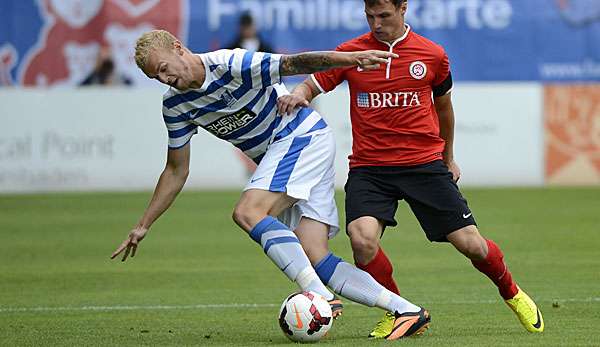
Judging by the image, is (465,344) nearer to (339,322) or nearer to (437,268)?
(339,322)

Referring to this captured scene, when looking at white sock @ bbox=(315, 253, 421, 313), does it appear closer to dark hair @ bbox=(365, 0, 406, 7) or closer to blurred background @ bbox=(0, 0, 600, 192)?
dark hair @ bbox=(365, 0, 406, 7)

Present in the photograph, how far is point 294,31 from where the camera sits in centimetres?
2352

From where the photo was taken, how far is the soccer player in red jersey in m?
7.89

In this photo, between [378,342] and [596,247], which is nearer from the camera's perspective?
[378,342]

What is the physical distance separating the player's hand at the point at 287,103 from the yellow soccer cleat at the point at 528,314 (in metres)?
1.70

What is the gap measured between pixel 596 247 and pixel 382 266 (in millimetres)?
5698

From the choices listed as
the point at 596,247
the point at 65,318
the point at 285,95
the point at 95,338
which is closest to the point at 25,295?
the point at 65,318

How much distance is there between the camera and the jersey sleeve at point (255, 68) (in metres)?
7.55

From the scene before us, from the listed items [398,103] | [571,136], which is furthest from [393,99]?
[571,136]

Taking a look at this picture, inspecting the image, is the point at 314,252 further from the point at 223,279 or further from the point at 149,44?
the point at 223,279

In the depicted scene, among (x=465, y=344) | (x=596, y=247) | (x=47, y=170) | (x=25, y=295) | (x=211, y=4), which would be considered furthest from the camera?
(x=211, y=4)

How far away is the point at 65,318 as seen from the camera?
896 cm

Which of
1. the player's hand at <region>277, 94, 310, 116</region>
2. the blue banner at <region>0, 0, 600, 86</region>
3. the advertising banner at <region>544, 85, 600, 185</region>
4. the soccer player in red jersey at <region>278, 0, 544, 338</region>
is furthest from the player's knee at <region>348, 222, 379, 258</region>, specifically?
the blue banner at <region>0, 0, 600, 86</region>

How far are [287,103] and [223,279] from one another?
376cm
